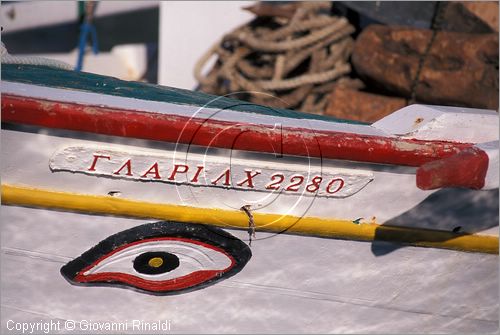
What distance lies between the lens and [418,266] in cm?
256

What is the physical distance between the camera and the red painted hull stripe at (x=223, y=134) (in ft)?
6.74

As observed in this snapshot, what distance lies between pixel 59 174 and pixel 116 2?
3.93m

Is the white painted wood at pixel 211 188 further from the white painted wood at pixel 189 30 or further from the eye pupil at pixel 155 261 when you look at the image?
the white painted wood at pixel 189 30

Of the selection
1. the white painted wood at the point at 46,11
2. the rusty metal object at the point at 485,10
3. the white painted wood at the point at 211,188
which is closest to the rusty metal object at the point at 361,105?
the rusty metal object at the point at 485,10

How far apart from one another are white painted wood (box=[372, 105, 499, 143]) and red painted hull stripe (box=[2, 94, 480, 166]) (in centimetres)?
4

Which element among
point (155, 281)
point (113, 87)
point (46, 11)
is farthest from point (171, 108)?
point (46, 11)

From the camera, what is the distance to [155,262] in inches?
93.0

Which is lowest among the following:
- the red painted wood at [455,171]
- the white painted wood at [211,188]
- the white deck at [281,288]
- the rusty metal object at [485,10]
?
the white deck at [281,288]

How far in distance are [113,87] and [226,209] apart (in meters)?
0.57

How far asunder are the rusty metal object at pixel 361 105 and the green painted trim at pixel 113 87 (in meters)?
1.27

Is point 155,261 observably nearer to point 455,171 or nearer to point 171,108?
point 171,108

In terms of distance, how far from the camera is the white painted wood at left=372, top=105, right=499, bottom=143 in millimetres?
2311

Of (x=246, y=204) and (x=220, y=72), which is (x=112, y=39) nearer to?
(x=220, y=72)

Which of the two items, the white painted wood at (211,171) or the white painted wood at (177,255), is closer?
the white painted wood at (211,171)
